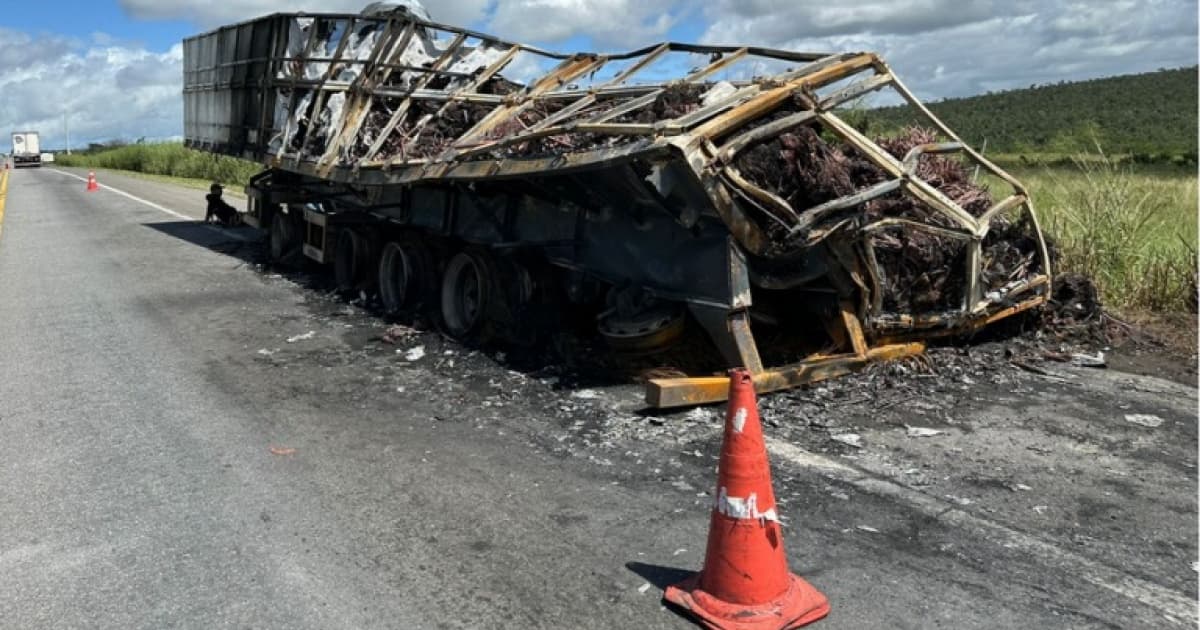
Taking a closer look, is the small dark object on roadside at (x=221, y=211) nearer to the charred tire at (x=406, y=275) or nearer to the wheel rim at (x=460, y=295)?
the charred tire at (x=406, y=275)

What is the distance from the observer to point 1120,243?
9.31 m

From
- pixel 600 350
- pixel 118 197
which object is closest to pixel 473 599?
pixel 600 350

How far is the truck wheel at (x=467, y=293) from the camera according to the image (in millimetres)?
8094

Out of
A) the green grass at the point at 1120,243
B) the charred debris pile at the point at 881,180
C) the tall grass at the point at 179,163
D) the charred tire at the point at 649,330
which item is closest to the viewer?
the charred debris pile at the point at 881,180

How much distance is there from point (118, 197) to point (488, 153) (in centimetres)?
2256

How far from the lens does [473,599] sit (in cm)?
372

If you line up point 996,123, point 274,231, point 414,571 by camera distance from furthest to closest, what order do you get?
point 996,123 < point 274,231 < point 414,571

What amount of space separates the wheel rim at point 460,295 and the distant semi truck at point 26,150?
7491 cm

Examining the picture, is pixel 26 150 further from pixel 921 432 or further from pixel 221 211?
pixel 921 432

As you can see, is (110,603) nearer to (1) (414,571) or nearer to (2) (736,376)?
(1) (414,571)

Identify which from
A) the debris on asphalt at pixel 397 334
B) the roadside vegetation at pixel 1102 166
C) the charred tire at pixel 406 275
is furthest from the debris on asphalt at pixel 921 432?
the charred tire at pixel 406 275

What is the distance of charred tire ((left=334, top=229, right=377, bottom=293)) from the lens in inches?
413

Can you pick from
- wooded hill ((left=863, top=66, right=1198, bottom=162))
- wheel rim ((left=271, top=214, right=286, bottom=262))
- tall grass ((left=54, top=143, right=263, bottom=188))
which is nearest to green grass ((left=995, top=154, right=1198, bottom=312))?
wheel rim ((left=271, top=214, right=286, bottom=262))

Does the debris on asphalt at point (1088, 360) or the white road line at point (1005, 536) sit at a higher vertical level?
the debris on asphalt at point (1088, 360)
